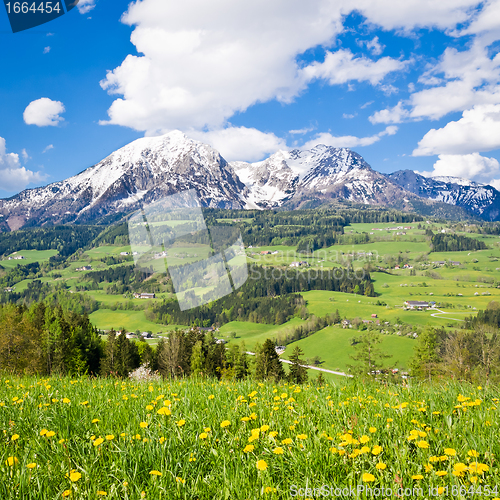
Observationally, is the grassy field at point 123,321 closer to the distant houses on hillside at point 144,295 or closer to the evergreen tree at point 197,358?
the distant houses on hillside at point 144,295

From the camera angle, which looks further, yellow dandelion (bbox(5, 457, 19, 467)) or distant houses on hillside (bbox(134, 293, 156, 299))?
distant houses on hillside (bbox(134, 293, 156, 299))

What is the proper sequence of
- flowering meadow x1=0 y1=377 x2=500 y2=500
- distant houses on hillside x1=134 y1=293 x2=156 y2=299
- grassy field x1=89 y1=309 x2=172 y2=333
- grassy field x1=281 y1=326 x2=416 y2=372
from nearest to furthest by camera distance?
flowering meadow x1=0 y1=377 x2=500 y2=500 < grassy field x1=281 y1=326 x2=416 y2=372 < grassy field x1=89 y1=309 x2=172 y2=333 < distant houses on hillside x1=134 y1=293 x2=156 y2=299

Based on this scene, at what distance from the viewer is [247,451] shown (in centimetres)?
234

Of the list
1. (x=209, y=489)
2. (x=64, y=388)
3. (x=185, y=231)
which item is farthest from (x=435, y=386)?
(x=185, y=231)

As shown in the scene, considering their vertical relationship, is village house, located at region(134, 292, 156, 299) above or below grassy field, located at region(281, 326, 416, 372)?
above

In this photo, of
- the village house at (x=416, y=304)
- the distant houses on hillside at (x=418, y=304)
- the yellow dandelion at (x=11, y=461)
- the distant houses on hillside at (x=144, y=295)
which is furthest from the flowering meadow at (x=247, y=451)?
the distant houses on hillside at (x=144, y=295)

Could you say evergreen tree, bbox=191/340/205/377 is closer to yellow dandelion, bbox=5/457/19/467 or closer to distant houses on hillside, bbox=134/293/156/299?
yellow dandelion, bbox=5/457/19/467

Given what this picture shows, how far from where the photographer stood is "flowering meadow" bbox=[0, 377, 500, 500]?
79.5 inches

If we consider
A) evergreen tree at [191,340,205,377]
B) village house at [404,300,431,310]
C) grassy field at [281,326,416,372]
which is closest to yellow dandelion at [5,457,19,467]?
evergreen tree at [191,340,205,377]

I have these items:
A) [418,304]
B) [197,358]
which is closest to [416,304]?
[418,304]

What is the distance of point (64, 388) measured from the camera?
5.68 meters

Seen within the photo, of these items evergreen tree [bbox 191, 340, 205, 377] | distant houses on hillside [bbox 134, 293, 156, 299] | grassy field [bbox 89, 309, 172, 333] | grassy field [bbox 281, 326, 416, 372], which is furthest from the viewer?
distant houses on hillside [bbox 134, 293, 156, 299]

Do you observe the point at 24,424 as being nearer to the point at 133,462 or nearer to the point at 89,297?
the point at 133,462

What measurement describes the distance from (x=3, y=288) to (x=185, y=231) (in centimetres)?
21582
